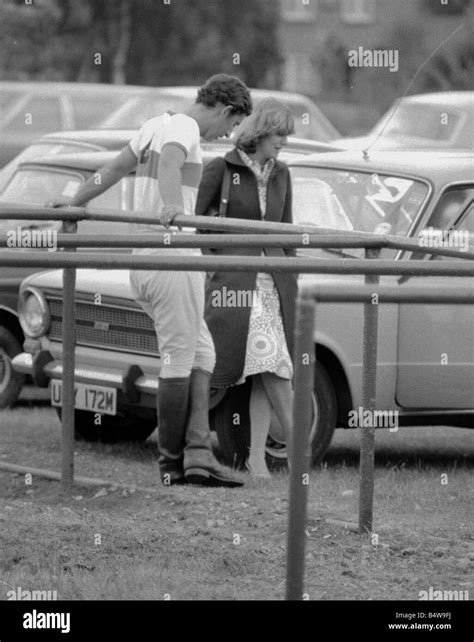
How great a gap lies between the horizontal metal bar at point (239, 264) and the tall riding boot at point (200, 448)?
6.46 feet

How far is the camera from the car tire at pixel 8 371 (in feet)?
33.0

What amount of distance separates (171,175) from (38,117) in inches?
557

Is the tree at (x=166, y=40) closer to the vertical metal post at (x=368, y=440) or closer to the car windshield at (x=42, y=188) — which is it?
the car windshield at (x=42, y=188)

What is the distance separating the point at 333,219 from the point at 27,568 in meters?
3.39

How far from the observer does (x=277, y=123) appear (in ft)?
24.9

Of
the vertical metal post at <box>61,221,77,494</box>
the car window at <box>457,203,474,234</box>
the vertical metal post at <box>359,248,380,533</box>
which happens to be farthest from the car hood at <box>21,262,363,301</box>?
the vertical metal post at <box>359,248,380,533</box>

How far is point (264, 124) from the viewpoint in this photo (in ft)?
24.9

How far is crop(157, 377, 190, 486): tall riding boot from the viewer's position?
7023 millimetres

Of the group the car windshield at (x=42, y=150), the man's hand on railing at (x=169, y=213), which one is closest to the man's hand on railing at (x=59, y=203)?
the man's hand on railing at (x=169, y=213)

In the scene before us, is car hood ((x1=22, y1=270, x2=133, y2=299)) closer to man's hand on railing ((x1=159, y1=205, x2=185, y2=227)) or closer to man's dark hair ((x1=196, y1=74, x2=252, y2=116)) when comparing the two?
man's dark hair ((x1=196, y1=74, x2=252, y2=116))

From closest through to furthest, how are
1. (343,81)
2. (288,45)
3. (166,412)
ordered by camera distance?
(166,412)
(343,81)
(288,45)

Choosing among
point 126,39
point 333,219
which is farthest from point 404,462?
point 126,39
